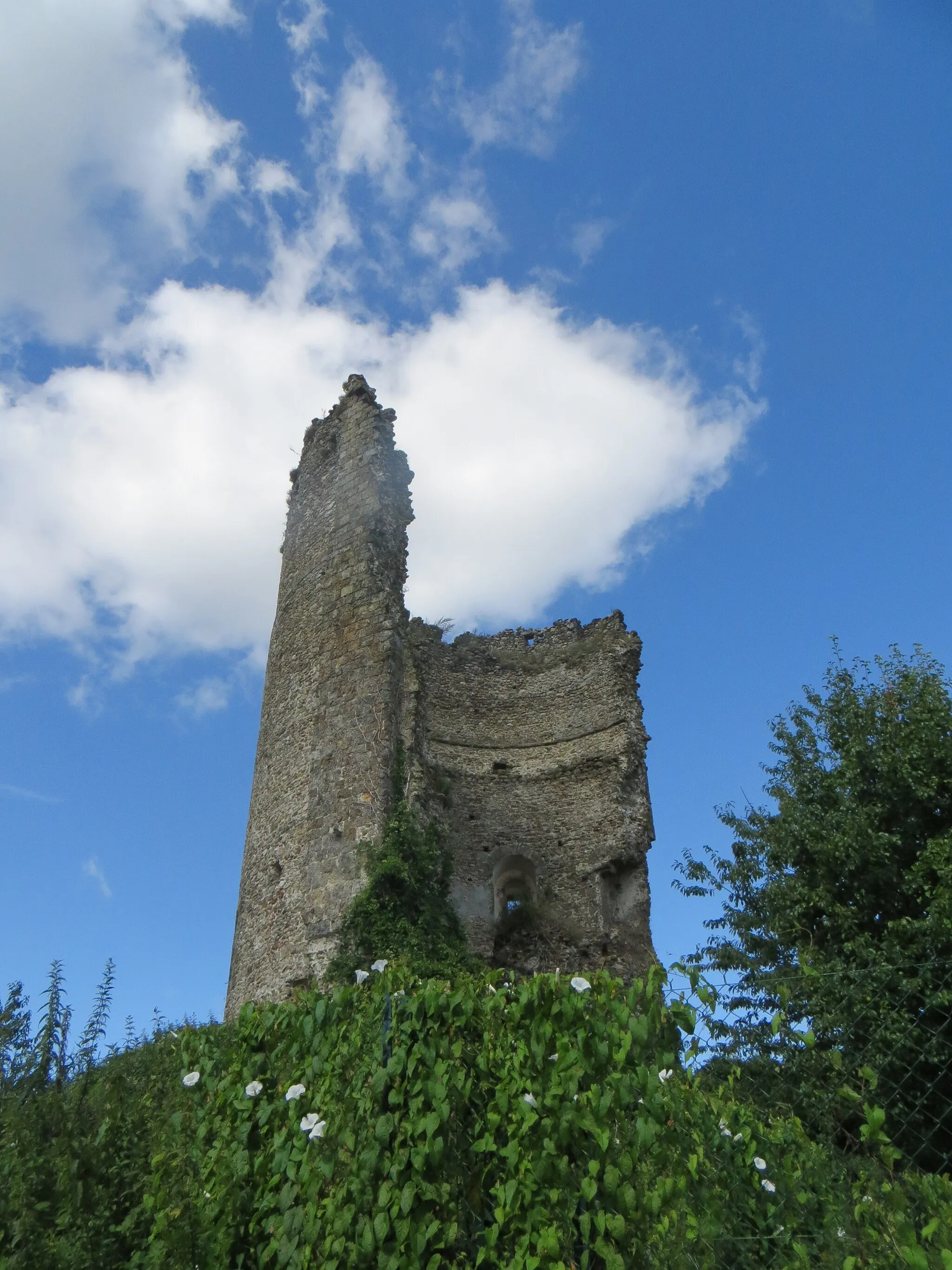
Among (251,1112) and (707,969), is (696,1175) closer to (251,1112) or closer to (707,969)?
(251,1112)

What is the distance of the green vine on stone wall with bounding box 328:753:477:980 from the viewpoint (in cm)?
1059

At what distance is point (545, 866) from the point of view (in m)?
16.7

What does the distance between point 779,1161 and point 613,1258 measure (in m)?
0.96

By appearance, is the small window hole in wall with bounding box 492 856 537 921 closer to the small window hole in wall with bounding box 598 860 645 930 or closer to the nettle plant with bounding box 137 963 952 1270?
the small window hole in wall with bounding box 598 860 645 930

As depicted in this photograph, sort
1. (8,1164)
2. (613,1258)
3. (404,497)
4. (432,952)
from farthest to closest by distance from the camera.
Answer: (404,497), (432,952), (8,1164), (613,1258)

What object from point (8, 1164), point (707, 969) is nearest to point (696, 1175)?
point (8, 1164)

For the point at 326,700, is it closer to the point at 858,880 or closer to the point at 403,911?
the point at 403,911

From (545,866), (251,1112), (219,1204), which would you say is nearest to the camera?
(219,1204)

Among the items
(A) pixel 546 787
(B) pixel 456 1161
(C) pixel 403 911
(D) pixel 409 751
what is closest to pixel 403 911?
(C) pixel 403 911

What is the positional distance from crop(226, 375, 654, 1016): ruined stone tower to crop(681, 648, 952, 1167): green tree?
3.95 m

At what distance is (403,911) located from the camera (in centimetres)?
1091

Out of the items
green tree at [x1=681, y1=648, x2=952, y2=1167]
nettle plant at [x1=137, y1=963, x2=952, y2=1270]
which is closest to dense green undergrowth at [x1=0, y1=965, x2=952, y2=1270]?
nettle plant at [x1=137, y1=963, x2=952, y2=1270]

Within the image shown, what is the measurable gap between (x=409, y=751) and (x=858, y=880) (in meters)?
5.23

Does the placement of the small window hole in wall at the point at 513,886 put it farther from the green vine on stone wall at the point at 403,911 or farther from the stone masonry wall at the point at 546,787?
the green vine on stone wall at the point at 403,911
